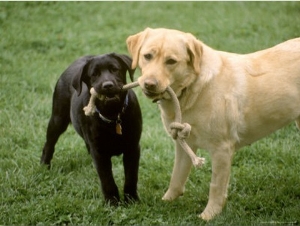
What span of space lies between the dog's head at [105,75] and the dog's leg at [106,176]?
49 cm

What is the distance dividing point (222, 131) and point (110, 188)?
1.06m

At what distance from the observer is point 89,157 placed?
16.9 feet

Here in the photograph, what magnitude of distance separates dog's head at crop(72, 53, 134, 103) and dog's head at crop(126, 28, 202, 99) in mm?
309

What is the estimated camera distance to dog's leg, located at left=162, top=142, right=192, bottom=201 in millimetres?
4270

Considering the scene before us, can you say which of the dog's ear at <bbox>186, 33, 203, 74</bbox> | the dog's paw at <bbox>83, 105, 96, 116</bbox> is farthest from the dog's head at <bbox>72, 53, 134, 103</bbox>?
the dog's ear at <bbox>186, 33, 203, 74</bbox>

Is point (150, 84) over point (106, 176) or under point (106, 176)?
over

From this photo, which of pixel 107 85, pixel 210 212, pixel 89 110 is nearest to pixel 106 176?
pixel 89 110

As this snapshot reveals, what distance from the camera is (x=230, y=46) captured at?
27.4ft

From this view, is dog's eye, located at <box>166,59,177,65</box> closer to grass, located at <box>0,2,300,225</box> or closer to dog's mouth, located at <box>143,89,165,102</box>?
dog's mouth, located at <box>143,89,165,102</box>

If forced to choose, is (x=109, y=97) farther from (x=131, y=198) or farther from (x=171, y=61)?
(x=131, y=198)

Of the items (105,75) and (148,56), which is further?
(105,75)

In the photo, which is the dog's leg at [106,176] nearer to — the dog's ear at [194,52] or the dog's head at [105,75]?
the dog's head at [105,75]

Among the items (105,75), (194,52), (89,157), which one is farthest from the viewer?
(89,157)

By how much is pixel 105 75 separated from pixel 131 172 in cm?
85
